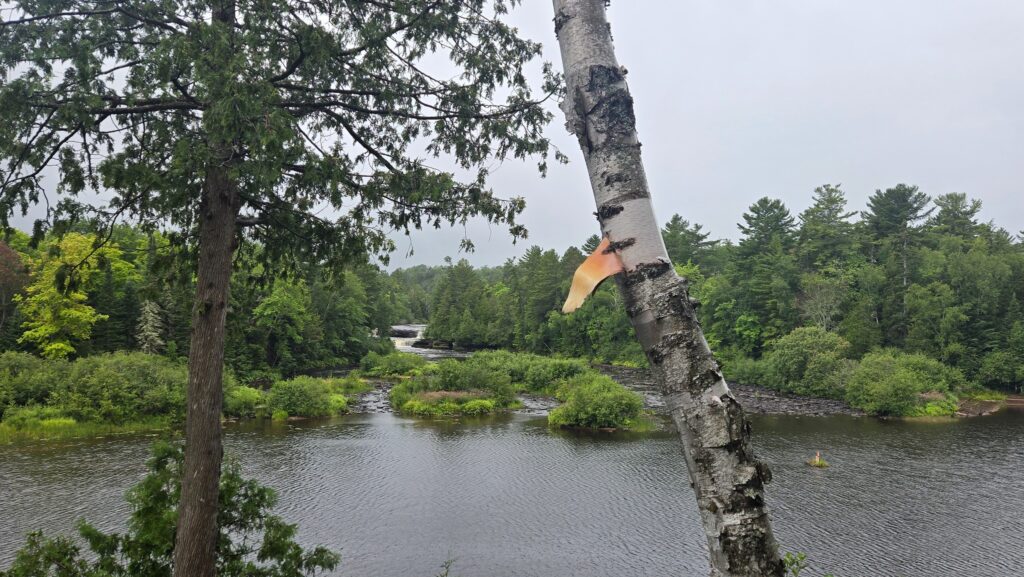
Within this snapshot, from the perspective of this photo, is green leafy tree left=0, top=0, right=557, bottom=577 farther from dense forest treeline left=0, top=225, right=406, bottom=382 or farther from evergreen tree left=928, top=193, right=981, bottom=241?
evergreen tree left=928, top=193, right=981, bottom=241

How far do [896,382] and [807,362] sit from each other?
6597 mm

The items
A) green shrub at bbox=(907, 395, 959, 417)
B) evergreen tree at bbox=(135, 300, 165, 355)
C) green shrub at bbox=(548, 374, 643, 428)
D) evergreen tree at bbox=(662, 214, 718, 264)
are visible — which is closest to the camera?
green shrub at bbox=(548, 374, 643, 428)

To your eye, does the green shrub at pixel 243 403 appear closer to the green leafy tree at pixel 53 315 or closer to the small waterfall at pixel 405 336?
the green leafy tree at pixel 53 315

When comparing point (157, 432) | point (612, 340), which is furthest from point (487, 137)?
point (612, 340)

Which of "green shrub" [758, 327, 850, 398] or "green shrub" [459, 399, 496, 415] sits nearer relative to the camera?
"green shrub" [459, 399, 496, 415]

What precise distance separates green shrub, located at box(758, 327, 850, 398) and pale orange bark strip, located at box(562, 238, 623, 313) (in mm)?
39836

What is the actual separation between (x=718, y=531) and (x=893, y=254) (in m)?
51.2

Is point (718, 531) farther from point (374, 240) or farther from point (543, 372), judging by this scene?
point (543, 372)

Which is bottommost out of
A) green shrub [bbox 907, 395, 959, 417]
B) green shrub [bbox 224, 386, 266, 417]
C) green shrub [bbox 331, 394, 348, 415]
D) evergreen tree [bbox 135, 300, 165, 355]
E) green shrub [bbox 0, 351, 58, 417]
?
green shrub [bbox 907, 395, 959, 417]

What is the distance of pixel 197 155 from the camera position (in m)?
4.95

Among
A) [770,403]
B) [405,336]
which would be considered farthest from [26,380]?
[405,336]

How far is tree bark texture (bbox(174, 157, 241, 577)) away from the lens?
517 cm

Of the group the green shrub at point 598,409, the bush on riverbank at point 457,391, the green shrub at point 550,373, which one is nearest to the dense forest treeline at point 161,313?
the bush on riverbank at point 457,391

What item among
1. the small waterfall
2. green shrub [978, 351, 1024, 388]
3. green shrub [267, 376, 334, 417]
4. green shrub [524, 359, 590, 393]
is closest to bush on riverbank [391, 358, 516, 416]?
green shrub [267, 376, 334, 417]
